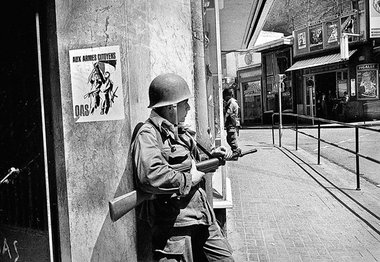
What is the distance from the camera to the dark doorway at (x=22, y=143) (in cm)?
354

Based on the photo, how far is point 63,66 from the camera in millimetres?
3428

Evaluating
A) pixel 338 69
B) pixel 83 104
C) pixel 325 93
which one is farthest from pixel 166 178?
pixel 325 93

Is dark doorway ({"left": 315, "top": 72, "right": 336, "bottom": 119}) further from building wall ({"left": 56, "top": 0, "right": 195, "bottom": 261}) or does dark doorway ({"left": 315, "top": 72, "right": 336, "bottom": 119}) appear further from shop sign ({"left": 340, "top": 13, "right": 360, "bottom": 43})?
building wall ({"left": 56, "top": 0, "right": 195, "bottom": 261})

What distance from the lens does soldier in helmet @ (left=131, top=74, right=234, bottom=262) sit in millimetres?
2645

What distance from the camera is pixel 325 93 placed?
26203 millimetres

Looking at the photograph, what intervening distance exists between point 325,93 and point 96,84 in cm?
2474

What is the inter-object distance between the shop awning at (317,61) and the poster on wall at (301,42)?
706 millimetres

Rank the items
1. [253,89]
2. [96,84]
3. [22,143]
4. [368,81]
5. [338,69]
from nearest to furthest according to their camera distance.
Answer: [96,84] < [22,143] < [368,81] < [338,69] < [253,89]

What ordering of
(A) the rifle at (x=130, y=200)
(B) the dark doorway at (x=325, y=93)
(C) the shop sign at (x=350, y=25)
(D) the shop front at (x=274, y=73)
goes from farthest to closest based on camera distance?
1. (D) the shop front at (x=274, y=73)
2. (B) the dark doorway at (x=325, y=93)
3. (C) the shop sign at (x=350, y=25)
4. (A) the rifle at (x=130, y=200)

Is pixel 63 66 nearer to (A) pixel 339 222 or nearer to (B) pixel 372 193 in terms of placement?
(A) pixel 339 222

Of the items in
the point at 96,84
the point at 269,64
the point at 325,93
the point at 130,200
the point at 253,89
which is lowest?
the point at 130,200

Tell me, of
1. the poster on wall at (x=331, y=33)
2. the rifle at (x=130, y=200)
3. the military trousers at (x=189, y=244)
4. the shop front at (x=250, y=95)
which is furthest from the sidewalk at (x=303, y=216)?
the shop front at (x=250, y=95)

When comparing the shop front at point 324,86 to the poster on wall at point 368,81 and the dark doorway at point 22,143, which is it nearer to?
the poster on wall at point 368,81

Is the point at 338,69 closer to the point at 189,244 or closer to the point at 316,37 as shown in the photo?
the point at 316,37
